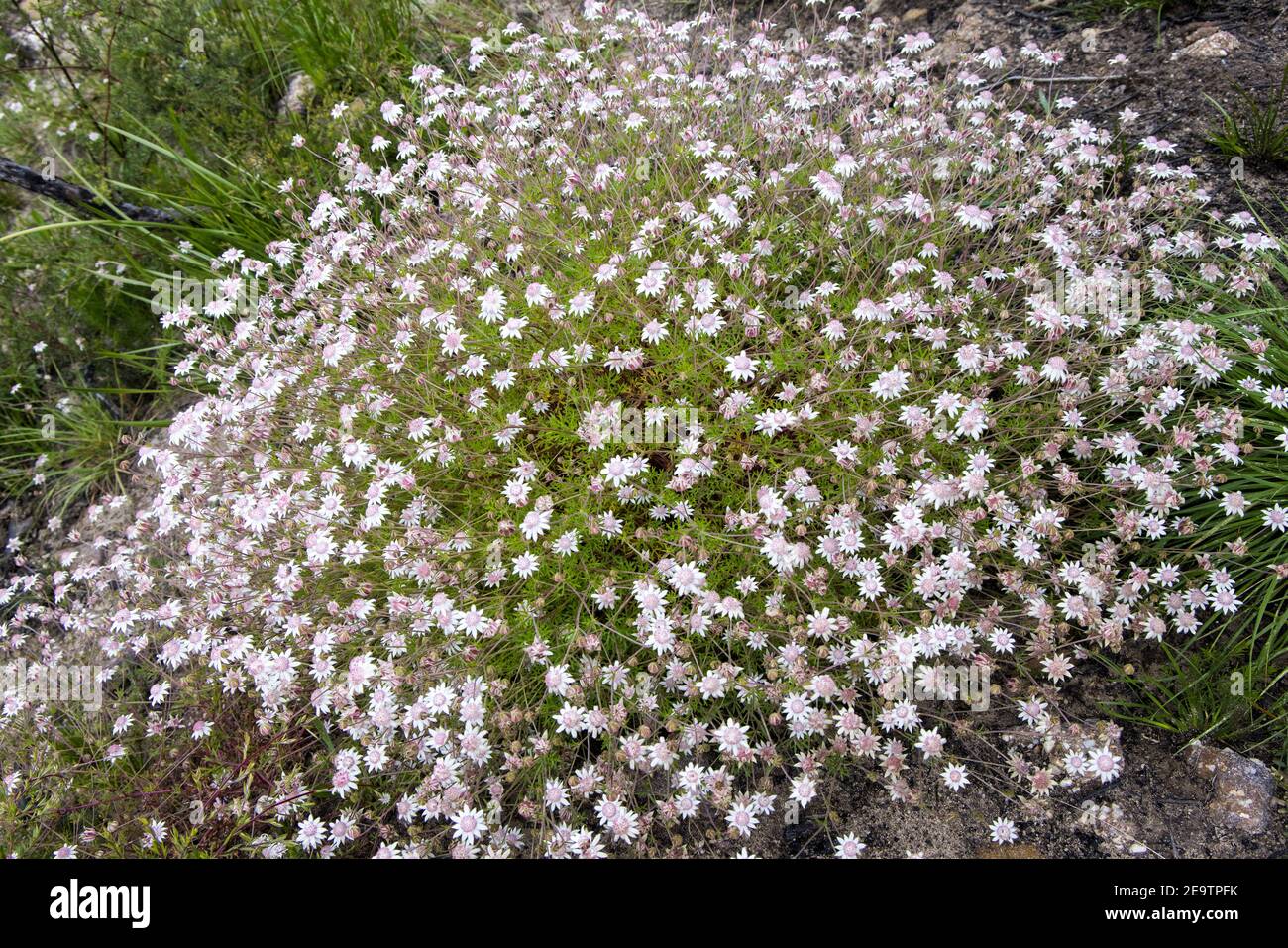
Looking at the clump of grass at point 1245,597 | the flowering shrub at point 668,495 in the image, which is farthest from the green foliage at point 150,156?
the clump of grass at point 1245,597

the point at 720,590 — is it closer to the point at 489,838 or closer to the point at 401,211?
the point at 489,838

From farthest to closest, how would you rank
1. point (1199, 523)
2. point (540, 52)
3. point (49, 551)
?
point (49, 551) → point (540, 52) → point (1199, 523)

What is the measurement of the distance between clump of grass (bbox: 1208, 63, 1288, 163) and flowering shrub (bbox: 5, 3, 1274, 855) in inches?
18.0

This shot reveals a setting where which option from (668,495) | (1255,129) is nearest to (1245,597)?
(668,495)

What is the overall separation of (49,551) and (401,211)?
3.21 m

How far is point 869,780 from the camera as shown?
3.09m

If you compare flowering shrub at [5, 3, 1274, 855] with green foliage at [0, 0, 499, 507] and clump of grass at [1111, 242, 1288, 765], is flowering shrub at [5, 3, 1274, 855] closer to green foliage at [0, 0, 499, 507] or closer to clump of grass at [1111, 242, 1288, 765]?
clump of grass at [1111, 242, 1288, 765]

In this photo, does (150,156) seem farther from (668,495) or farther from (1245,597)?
(1245,597)

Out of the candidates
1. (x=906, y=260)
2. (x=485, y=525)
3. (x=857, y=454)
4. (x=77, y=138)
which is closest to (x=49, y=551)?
(x=77, y=138)

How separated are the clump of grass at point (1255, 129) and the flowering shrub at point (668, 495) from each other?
458 millimetres

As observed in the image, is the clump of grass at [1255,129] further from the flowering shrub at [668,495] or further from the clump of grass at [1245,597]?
the clump of grass at [1245,597]

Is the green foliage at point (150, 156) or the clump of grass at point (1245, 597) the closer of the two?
the clump of grass at point (1245, 597)

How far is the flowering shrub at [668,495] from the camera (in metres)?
2.95

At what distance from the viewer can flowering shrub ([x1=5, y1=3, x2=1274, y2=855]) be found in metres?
2.95
